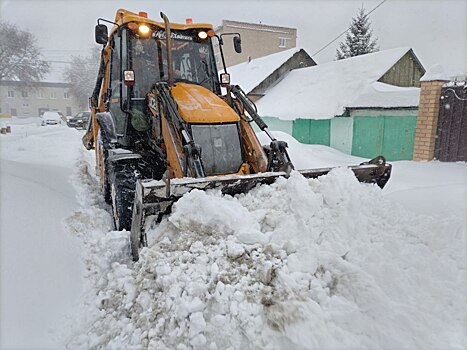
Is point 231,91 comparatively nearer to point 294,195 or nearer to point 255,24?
point 294,195

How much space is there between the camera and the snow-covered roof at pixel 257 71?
59.9 feet

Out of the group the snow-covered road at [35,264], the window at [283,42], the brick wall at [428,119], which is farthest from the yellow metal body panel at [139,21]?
the window at [283,42]

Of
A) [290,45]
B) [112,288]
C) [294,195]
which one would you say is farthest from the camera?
[290,45]

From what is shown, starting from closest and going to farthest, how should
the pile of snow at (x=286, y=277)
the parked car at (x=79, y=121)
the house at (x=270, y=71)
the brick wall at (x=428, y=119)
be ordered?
the pile of snow at (x=286, y=277) → the brick wall at (x=428, y=119) → the house at (x=270, y=71) → the parked car at (x=79, y=121)

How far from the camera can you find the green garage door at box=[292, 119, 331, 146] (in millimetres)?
12977

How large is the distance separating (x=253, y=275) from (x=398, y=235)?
3.97 feet

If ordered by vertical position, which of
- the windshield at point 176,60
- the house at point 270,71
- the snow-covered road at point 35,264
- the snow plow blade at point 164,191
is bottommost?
the snow-covered road at point 35,264

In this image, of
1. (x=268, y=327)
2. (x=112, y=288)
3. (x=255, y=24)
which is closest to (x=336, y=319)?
(x=268, y=327)

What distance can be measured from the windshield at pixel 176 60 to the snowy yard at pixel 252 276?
6.37 feet

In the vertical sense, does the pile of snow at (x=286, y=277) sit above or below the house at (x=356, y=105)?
below

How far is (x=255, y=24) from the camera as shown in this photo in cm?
3120

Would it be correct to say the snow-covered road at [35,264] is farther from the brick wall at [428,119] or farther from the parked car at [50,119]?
the parked car at [50,119]

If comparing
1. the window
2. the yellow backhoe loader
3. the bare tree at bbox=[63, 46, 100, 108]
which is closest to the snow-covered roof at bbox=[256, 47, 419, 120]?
the yellow backhoe loader

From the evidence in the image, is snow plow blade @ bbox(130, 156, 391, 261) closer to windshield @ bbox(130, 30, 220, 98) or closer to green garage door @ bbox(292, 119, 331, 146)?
windshield @ bbox(130, 30, 220, 98)
